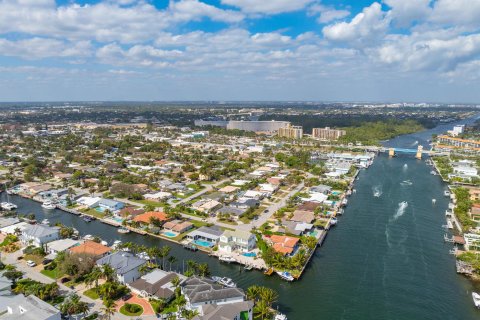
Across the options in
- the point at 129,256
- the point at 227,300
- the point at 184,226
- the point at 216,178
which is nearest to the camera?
the point at 227,300

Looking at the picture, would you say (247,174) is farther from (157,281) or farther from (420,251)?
(157,281)

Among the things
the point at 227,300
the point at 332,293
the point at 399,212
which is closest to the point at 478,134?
the point at 399,212

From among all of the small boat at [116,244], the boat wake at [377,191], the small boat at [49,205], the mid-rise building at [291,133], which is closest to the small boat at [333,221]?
the boat wake at [377,191]

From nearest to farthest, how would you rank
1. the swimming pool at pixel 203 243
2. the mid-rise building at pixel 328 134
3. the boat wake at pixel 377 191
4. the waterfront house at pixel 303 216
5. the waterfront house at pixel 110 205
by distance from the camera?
the swimming pool at pixel 203 243, the waterfront house at pixel 303 216, the waterfront house at pixel 110 205, the boat wake at pixel 377 191, the mid-rise building at pixel 328 134

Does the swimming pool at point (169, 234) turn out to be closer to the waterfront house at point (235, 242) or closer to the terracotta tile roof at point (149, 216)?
the terracotta tile roof at point (149, 216)

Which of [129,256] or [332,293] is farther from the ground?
[129,256]
